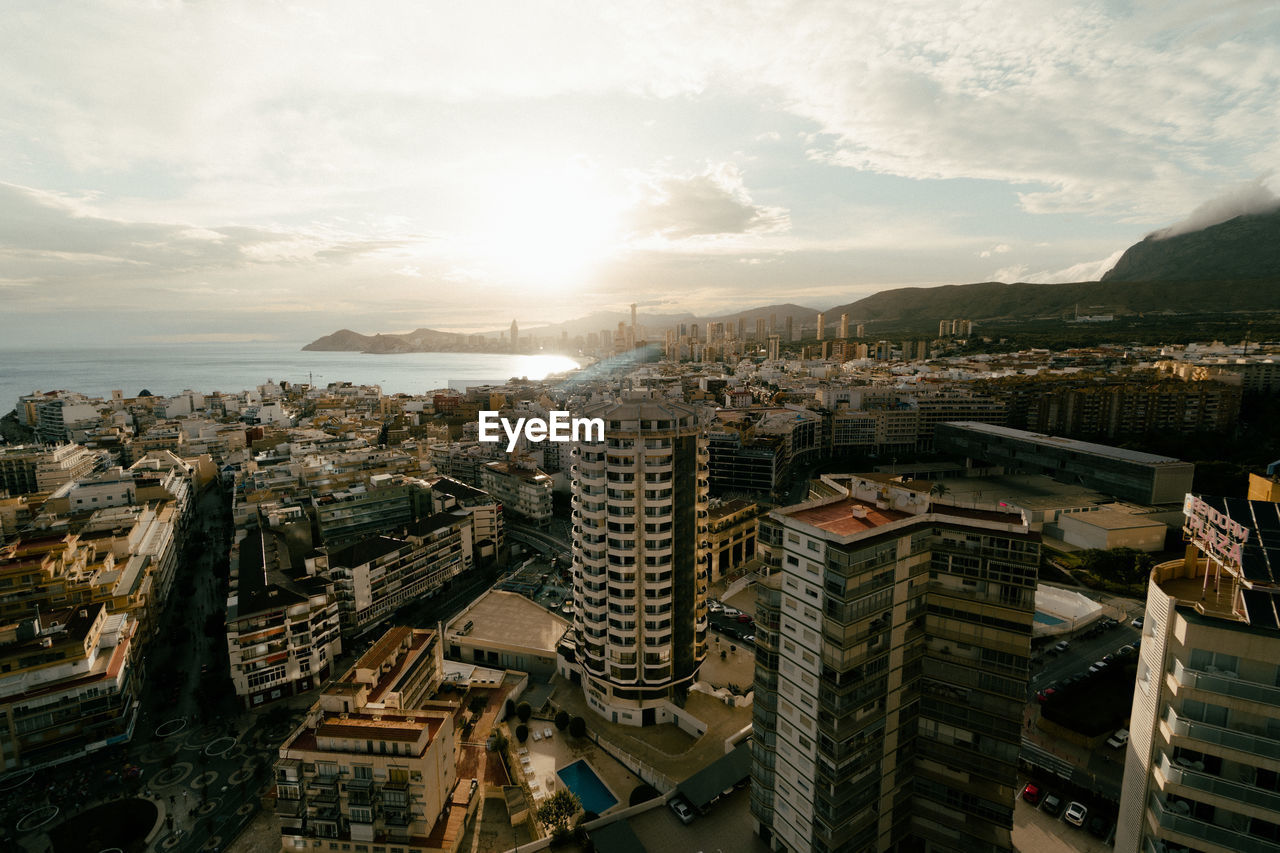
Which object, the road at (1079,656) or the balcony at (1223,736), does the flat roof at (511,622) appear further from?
the balcony at (1223,736)

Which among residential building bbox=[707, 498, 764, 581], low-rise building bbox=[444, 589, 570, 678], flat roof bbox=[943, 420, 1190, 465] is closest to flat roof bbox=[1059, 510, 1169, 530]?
flat roof bbox=[943, 420, 1190, 465]


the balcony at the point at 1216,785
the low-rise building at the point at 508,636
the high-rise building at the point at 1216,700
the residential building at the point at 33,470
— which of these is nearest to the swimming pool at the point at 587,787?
the low-rise building at the point at 508,636

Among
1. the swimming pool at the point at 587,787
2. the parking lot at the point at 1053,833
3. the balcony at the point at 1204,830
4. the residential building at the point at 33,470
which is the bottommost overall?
the swimming pool at the point at 587,787

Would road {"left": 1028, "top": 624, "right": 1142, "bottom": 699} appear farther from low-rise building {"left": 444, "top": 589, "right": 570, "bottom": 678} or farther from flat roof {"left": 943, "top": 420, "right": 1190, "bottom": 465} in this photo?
flat roof {"left": 943, "top": 420, "right": 1190, "bottom": 465}

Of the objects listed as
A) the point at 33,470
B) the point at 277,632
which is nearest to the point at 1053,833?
the point at 277,632

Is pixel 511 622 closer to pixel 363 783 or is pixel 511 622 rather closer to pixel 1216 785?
pixel 363 783

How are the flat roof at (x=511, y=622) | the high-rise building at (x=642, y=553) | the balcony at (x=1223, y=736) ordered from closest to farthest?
the balcony at (x=1223, y=736) → the high-rise building at (x=642, y=553) → the flat roof at (x=511, y=622)

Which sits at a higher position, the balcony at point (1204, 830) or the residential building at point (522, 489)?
the balcony at point (1204, 830)
